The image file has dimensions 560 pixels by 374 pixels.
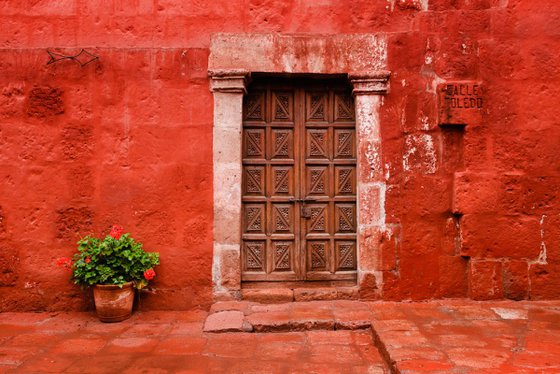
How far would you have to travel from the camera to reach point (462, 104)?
14.1 ft

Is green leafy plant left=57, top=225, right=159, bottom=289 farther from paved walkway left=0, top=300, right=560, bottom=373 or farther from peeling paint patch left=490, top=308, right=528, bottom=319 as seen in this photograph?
peeling paint patch left=490, top=308, right=528, bottom=319

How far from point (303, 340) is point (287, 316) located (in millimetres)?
398

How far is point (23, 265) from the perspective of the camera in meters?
4.26

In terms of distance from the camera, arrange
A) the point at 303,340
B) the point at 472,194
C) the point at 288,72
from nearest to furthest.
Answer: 1. the point at 303,340
2. the point at 472,194
3. the point at 288,72

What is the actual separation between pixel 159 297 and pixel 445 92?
3252mm

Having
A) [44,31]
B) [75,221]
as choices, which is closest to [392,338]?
[75,221]

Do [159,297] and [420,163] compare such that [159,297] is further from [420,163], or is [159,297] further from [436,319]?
[420,163]

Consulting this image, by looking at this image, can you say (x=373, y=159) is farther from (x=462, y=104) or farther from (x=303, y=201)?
(x=462, y=104)

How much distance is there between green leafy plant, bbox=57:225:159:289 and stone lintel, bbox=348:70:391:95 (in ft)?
7.99

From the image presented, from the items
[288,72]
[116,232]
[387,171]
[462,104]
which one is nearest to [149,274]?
[116,232]

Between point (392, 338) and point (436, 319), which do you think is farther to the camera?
point (436, 319)

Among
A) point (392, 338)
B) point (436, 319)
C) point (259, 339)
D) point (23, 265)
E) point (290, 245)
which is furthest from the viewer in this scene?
point (290, 245)

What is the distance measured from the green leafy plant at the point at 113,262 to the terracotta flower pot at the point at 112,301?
0.17 feet

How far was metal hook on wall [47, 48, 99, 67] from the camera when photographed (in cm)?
431
